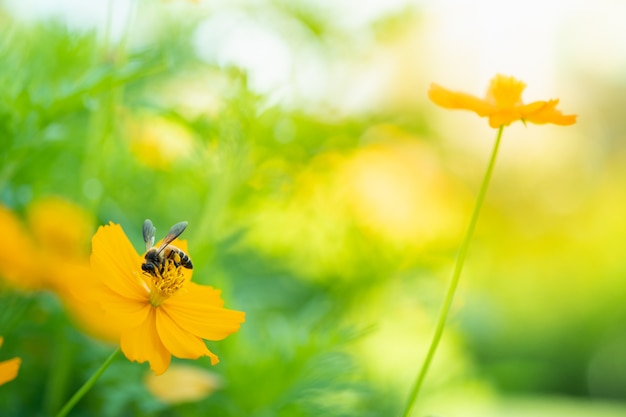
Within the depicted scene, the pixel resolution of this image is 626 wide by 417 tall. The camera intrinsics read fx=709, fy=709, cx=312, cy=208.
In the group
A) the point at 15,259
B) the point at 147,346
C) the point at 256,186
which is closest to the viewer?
the point at 147,346

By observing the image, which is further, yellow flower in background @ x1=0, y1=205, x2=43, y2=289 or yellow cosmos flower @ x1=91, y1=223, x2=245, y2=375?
yellow flower in background @ x1=0, y1=205, x2=43, y2=289

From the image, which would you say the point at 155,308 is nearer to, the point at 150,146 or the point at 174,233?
the point at 174,233

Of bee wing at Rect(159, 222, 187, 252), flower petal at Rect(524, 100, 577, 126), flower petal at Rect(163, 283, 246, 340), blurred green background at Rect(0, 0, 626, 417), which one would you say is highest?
blurred green background at Rect(0, 0, 626, 417)

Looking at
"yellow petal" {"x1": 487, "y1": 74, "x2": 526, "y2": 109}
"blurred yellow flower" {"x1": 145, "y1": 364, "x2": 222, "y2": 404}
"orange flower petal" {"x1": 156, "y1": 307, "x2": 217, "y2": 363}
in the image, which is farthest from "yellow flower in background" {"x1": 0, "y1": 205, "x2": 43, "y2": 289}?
"yellow petal" {"x1": 487, "y1": 74, "x2": 526, "y2": 109}

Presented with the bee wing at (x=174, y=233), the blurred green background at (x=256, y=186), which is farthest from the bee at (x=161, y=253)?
the blurred green background at (x=256, y=186)

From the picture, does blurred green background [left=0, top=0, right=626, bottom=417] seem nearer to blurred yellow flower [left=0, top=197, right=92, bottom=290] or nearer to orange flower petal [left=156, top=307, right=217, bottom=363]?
blurred yellow flower [left=0, top=197, right=92, bottom=290]

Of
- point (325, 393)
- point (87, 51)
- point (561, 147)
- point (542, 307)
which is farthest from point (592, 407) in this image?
point (561, 147)

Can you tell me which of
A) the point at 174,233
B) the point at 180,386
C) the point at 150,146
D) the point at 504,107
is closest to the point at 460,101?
the point at 504,107
